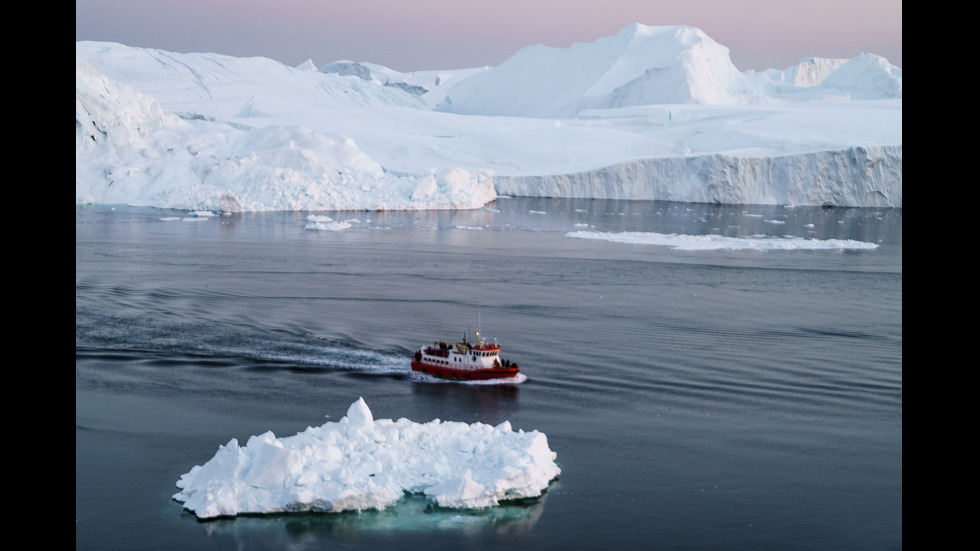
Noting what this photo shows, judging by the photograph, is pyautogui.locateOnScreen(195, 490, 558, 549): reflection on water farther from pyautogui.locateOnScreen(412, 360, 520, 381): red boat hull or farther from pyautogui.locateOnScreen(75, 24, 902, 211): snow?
pyautogui.locateOnScreen(75, 24, 902, 211): snow

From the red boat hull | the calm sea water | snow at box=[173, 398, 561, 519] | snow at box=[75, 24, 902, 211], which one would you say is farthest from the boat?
snow at box=[75, 24, 902, 211]

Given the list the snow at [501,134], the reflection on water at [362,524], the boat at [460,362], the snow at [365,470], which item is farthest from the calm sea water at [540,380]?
the snow at [501,134]

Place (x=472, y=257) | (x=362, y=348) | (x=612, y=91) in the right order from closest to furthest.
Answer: (x=362, y=348), (x=472, y=257), (x=612, y=91)

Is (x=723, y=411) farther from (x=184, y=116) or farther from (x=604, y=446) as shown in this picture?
(x=184, y=116)

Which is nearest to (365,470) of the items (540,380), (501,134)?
(540,380)

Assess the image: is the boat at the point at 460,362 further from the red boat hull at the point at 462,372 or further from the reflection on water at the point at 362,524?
the reflection on water at the point at 362,524

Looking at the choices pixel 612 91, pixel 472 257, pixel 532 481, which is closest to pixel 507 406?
pixel 532 481

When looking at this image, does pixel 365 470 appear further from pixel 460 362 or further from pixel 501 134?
pixel 501 134
